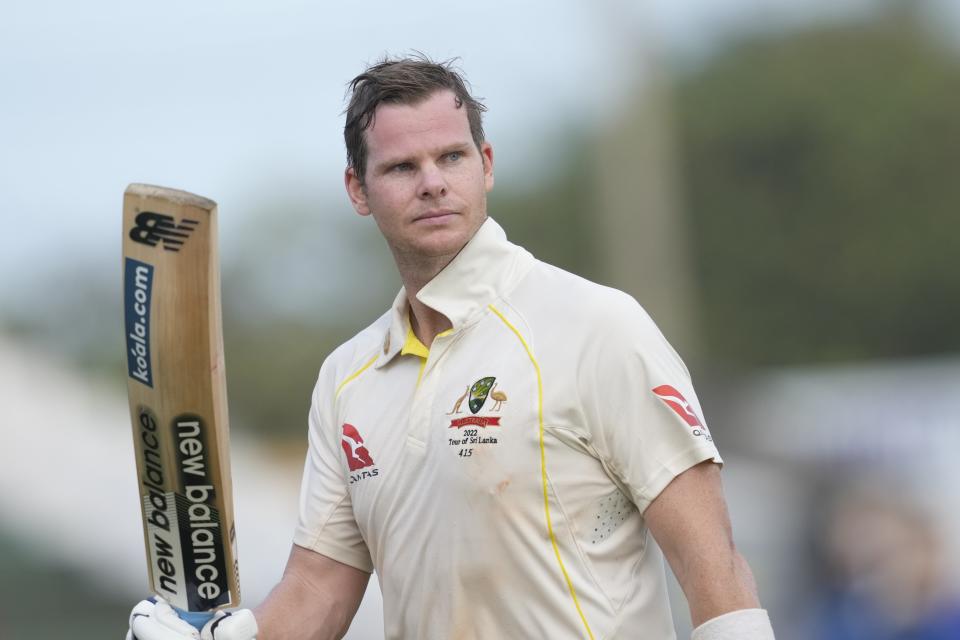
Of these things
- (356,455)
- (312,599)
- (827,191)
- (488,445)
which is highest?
(488,445)

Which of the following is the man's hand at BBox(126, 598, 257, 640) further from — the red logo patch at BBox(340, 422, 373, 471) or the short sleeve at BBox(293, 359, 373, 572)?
the red logo patch at BBox(340, 422, 373, 471)

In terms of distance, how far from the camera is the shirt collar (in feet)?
12.0

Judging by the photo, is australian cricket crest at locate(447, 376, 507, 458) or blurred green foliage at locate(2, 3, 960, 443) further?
blurred green foliage at locate(2, 3, 960, 443)

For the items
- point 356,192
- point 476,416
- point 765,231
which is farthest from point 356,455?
point 765,231

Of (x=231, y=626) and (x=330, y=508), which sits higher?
(x=330, y=508)

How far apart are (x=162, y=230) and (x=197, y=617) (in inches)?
35.6

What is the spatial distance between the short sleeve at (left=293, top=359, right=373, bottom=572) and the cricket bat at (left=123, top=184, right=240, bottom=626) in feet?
0.84

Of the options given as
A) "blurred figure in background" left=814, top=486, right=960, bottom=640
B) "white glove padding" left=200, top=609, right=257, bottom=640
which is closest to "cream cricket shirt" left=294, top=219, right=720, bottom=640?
"white glove padding" left=200, top=609, right=257, bottom=640

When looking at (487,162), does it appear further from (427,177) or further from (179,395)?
(179,395)

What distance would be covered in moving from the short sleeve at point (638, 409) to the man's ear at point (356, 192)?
0.77 m

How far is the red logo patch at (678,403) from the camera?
334cm

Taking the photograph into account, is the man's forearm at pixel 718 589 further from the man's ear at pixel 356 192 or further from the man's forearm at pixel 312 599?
the man's ear at pixel 356 192

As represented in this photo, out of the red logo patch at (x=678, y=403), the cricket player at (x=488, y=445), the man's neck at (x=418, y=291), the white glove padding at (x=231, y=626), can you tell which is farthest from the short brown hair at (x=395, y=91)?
the white glove padding at (x=231, y=626)

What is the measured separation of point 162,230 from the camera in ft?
11.5
